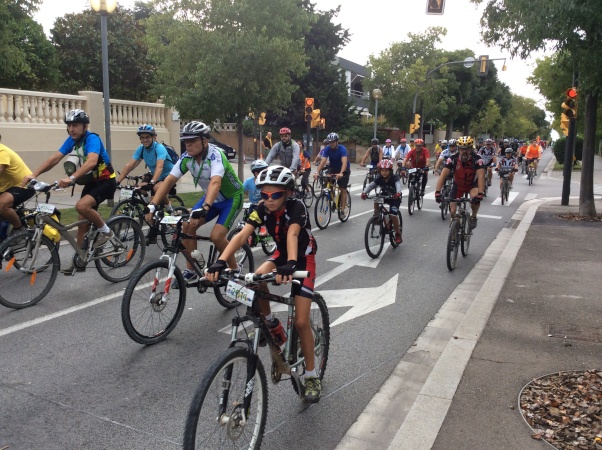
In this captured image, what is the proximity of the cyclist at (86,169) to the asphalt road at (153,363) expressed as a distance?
0.79 metres

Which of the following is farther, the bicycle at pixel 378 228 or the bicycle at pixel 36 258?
the bicycle at pixel 378 228

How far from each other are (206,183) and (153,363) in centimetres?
231

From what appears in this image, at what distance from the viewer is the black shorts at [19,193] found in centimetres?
693

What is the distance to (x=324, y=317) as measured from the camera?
4375 millimetres

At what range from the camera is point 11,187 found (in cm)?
700

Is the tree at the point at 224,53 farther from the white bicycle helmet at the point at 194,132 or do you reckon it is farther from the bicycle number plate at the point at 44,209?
the white bicycle helmet at the point at 194,132

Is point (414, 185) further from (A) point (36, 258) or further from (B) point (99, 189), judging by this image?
(A) point (36, 258)

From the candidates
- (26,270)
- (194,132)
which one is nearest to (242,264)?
(194,132)

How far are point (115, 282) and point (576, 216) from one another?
11912 mm

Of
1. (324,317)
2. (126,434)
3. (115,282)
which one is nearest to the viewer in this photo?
(126,434)

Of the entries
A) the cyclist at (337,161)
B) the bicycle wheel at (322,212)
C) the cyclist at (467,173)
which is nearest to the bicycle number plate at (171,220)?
the cyclist at (467,173)

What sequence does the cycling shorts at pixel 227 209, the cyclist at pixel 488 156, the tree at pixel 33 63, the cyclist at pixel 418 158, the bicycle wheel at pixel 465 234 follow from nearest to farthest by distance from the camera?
1. the cycling shorts at pixel 227 209
2. the bicycle wheel at pixel 465 234
3. the cyclist at pixel 418 158
4. the cyclist at pixel 488 156
5. the tree at pixel 33 63

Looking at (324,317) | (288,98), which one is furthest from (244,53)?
(324,317)

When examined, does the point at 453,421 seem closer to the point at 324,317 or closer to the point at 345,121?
the point at 324,317
